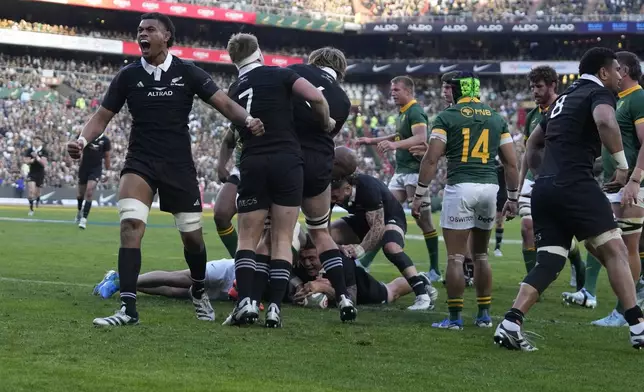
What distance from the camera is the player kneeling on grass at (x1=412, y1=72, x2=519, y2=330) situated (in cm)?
868

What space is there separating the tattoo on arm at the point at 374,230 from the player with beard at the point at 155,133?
7.84 feet

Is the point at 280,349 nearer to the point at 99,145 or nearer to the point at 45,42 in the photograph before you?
the point at 99,145

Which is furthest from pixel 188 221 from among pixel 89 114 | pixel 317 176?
pixel 89 114

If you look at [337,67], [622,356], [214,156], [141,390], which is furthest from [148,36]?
[214,156]

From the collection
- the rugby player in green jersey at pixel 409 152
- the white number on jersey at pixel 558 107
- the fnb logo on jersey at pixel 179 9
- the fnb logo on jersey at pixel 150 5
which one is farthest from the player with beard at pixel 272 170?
the fnb logo on jersey at pixel 179 9

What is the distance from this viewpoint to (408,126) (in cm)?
1322

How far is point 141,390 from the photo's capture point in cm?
519

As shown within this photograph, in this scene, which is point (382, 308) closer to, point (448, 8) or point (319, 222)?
point (319, 222)

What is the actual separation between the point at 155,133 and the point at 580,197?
3412 millimetres

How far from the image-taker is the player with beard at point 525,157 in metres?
10.5

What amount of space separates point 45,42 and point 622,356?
50004 millimetres

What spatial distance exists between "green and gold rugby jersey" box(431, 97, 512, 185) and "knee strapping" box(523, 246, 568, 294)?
1294 mm

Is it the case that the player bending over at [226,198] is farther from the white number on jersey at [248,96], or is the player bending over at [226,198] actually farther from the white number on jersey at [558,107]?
the white number on jersey at [558,107]

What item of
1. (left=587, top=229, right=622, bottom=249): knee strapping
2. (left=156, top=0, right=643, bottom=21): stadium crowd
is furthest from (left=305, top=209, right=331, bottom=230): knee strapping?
(left=156, top=0, right=643, bottom=21): stadium crowd
